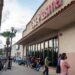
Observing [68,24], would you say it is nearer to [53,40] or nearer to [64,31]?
[64,31]

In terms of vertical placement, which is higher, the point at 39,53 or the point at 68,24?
the point at 68,24

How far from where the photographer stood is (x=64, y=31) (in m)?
21.0

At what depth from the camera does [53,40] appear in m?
25.5

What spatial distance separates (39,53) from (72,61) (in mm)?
14530

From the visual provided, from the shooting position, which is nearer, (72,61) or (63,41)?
(72,61)

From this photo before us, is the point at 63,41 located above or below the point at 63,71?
above

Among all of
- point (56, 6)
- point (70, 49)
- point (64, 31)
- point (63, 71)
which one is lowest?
point (63, 71)

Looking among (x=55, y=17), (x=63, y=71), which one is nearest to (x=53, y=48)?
(x=55, y=17)

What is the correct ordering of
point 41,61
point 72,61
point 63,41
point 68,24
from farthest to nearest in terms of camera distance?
point 41,61 → point 63,41 → point 68,24 → point 72,61

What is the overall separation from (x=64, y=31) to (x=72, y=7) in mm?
6686

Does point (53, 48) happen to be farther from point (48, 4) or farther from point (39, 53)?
point (39, 53)

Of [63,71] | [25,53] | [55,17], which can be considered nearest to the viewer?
[63,71]

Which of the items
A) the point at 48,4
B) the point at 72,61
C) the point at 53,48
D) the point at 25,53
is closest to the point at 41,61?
the point at 53,48

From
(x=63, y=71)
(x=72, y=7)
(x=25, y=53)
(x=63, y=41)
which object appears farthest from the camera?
(x=25, y=53)
